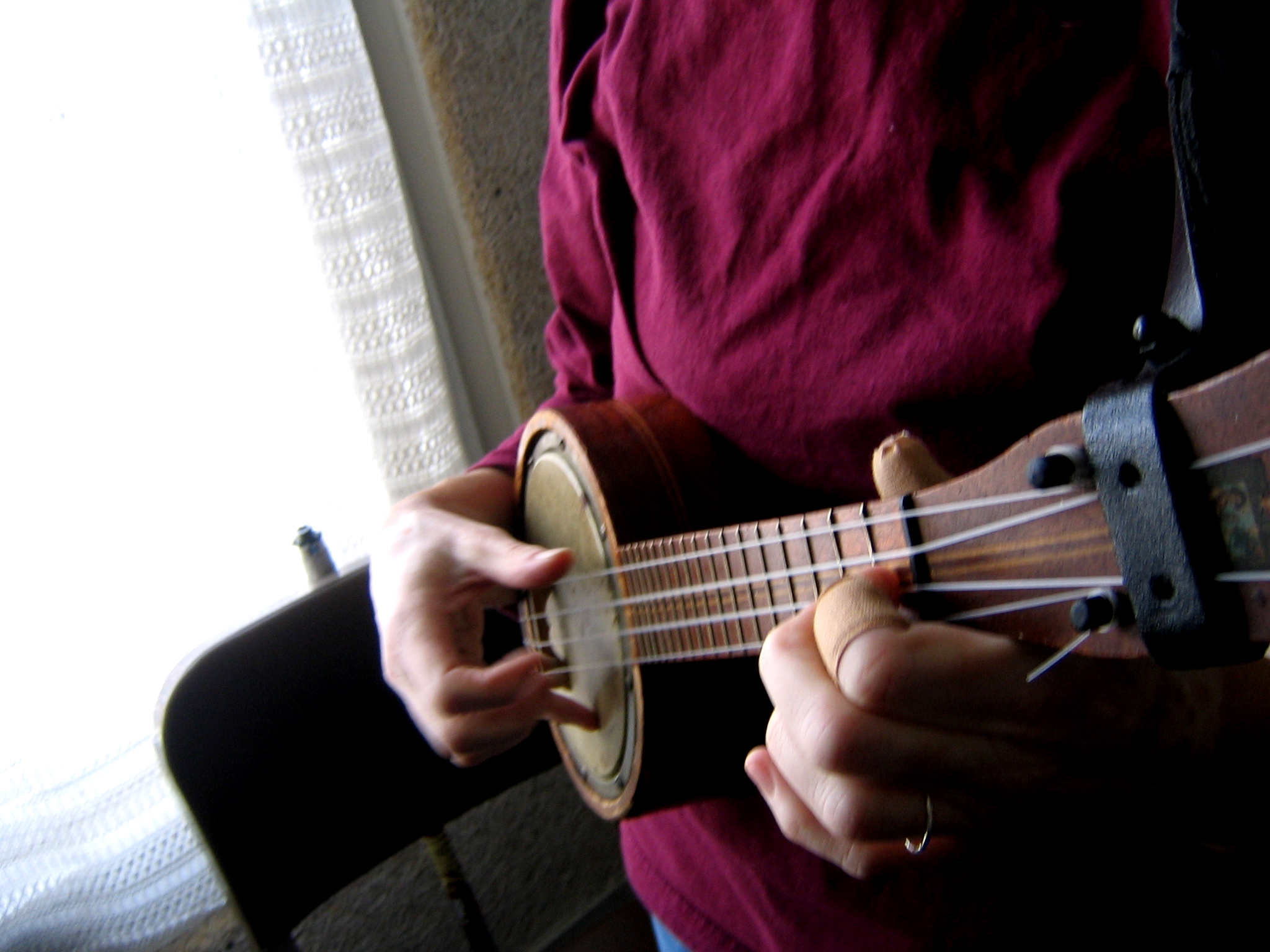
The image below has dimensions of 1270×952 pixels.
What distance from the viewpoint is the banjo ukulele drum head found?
65 cm

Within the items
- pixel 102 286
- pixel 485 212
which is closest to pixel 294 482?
pixel 102 286

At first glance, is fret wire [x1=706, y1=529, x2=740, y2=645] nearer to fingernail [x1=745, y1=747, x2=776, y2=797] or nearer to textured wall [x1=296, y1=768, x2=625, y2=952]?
fingernail [x1=745, y1=747, x2=776, y2=797]

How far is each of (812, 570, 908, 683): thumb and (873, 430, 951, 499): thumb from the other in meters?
0.04

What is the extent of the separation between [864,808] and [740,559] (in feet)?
0.50

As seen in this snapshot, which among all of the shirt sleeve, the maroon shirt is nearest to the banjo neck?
the maroon shirt

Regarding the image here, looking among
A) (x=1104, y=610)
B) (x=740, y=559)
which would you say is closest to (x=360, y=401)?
(x=740, y=559)

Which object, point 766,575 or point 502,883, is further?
point 502,883

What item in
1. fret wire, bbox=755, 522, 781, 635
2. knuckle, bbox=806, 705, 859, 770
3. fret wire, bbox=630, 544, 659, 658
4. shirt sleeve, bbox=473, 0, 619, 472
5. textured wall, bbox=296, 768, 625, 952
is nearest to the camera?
knuckle, bbox=806, 705, 859, 770

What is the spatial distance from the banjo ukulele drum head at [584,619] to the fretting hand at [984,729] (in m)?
0.26

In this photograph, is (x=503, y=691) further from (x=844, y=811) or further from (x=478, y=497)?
(x=844, y=811)

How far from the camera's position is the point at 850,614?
36 centimetres

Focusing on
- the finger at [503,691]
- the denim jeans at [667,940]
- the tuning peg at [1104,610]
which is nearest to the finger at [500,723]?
the finger at [503,691]

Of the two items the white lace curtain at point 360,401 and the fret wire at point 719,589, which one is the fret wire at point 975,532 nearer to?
the fret wire at point 719,589

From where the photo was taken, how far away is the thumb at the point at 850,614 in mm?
355
